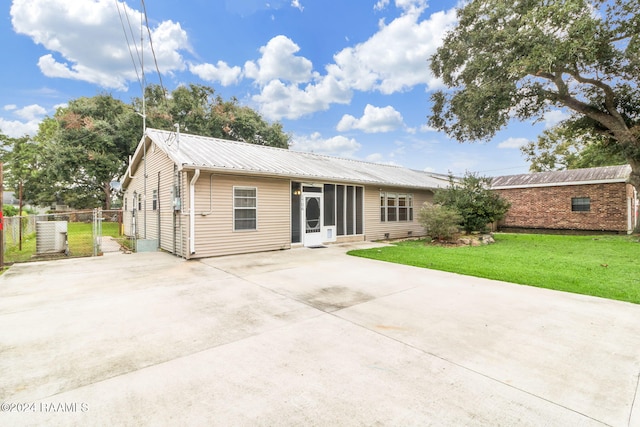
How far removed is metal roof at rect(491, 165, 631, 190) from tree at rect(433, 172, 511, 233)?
230 inches

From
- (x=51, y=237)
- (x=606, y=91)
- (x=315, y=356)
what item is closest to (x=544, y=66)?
(x=606, y=91)

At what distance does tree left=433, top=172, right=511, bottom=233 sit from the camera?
1232 centimetres

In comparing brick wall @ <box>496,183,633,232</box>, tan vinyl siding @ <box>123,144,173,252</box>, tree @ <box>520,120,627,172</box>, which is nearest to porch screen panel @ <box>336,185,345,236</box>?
tan vinyl siding @ <box>123,144,173,252</box>

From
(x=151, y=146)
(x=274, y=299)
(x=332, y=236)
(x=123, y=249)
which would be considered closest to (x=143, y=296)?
(x=274, y=299)

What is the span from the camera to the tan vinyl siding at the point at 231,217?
28.1 feet

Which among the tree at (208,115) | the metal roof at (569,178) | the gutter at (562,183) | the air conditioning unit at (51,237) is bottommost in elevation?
the air conditioning unit at (51,237)

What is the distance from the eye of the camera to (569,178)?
653 inches

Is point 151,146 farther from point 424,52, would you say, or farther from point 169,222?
point 424,52

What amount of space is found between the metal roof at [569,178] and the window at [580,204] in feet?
2.95

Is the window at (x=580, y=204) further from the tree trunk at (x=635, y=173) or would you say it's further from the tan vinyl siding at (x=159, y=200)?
the tan vinyl siding at (x=159, y=200)

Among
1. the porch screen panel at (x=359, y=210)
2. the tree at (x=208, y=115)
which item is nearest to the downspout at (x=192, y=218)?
the porch screen panel at (x=359, y=210)

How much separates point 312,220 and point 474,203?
22.8 ft

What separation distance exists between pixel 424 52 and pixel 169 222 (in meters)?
14.7

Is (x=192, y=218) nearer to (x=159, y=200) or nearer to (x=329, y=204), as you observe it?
(x=159, y=200)
